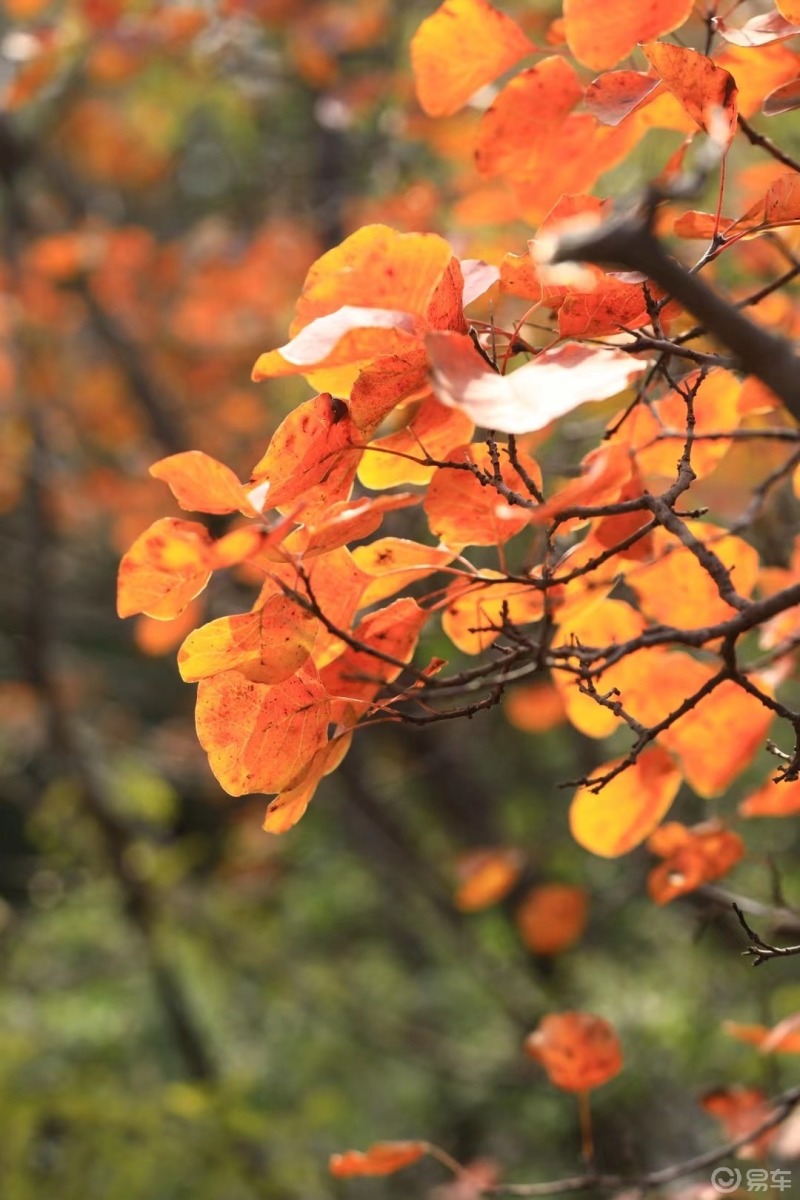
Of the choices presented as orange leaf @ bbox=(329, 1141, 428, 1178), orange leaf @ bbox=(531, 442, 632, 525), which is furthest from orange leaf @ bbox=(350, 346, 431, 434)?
orange leaf @ bbox=(329, 1141, 428, 1178)

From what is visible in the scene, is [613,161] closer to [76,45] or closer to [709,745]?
[709,745]

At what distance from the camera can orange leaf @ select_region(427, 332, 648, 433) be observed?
1.35ft

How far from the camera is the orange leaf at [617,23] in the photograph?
0.59 meters

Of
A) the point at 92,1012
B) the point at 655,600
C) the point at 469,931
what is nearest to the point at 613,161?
the point at 655,600

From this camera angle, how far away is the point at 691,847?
868 millimetres

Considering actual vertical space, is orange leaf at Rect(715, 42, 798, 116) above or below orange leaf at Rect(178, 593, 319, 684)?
above

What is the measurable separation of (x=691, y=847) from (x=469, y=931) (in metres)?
1.87

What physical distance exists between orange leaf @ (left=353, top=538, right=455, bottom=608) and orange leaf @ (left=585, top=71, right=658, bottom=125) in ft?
0.76

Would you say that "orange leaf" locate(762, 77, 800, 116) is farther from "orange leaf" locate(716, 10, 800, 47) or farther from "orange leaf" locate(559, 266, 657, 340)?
"orange leaf" locate(559, 266, 657, 340)

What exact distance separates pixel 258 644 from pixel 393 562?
87 millimetres

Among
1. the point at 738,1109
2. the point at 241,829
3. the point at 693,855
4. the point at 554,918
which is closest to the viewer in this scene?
the point at 693,855

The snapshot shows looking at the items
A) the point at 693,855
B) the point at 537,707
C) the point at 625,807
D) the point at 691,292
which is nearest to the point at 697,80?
the point at 691,292

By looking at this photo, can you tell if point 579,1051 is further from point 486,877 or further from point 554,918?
point 554,918

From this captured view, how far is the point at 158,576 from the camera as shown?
52cm
